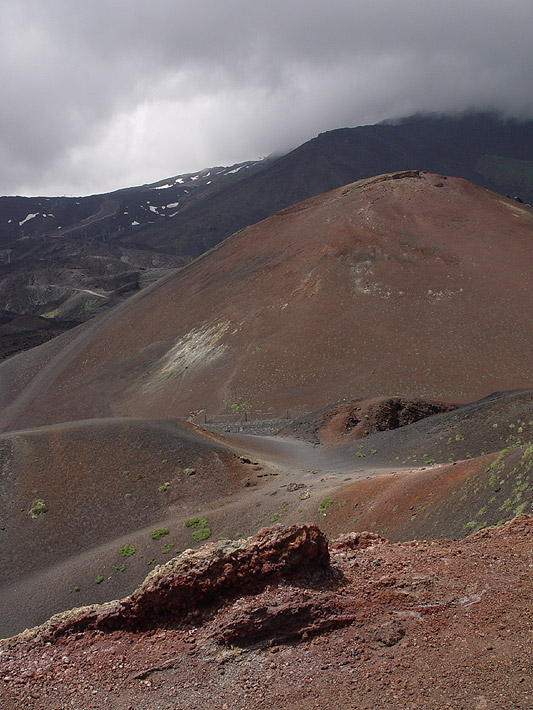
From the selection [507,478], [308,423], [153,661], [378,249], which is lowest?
[308,423]

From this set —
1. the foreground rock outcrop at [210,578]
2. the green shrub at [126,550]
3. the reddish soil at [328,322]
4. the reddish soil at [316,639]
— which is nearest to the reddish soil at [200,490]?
the green shrub at [126,550]

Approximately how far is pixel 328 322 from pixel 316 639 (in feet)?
106

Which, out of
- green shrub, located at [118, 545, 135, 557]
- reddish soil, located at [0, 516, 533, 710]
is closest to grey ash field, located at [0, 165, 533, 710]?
reddish soil, located at [0, 516, 533, 710]

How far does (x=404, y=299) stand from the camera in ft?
126

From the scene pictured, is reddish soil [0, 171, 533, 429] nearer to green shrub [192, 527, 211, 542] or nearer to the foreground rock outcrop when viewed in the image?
green shrub [192, 527, 211, 542]

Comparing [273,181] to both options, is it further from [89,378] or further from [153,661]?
[153,661]

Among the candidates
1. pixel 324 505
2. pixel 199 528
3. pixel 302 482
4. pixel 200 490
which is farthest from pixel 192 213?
pixel 324 505

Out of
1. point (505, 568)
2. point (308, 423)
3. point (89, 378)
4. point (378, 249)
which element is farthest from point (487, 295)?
point (505, 568)

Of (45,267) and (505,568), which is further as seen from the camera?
(45,267)

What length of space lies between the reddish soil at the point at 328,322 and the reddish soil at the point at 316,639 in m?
24.2

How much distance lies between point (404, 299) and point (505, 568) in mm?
32930

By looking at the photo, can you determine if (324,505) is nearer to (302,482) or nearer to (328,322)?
(302,482)

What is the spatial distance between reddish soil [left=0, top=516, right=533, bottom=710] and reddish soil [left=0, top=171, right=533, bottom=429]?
952 inches

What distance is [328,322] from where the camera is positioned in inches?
1480
